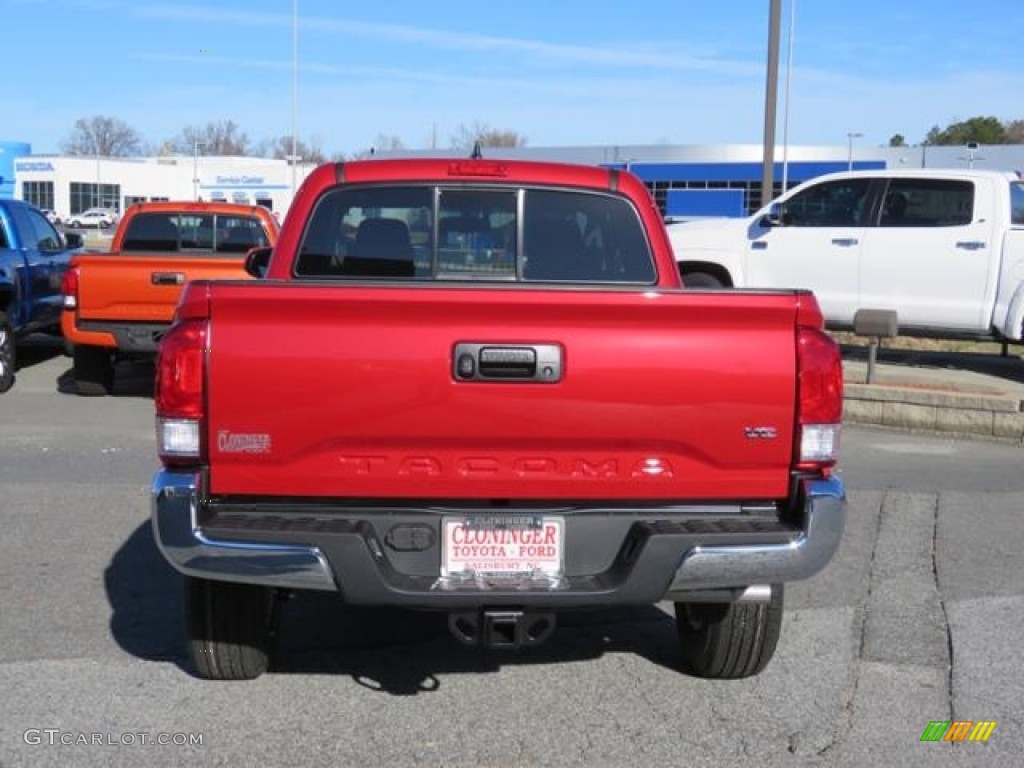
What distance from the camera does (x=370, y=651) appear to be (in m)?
4.81

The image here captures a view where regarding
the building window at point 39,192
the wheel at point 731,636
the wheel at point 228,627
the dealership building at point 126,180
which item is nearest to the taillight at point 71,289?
the wheel at point 228,627

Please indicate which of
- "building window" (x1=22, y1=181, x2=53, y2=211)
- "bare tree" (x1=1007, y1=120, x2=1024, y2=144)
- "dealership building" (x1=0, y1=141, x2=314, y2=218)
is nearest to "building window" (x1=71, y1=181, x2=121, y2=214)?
"dealership building" (x1=0, y1=141, x2=314, y2=218)

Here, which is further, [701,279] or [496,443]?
[701,279]

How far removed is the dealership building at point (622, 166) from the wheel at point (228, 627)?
38502 mm

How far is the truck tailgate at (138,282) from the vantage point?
10461 millimetres

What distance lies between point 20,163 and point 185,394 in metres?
96.5

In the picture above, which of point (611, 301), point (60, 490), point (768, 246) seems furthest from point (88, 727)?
point (768, 246)

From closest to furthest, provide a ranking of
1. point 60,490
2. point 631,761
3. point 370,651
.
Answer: point 631,761 < point 370,651 < point 60,490

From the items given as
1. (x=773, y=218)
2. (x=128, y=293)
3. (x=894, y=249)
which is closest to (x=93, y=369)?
(x=128, y=293)

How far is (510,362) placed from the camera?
11.8 ft

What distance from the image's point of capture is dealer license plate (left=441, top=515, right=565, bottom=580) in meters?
3.65

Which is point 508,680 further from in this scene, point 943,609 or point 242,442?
point 943,609

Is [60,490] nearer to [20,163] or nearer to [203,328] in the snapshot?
[203,328]

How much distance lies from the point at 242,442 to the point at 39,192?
98756 mm
